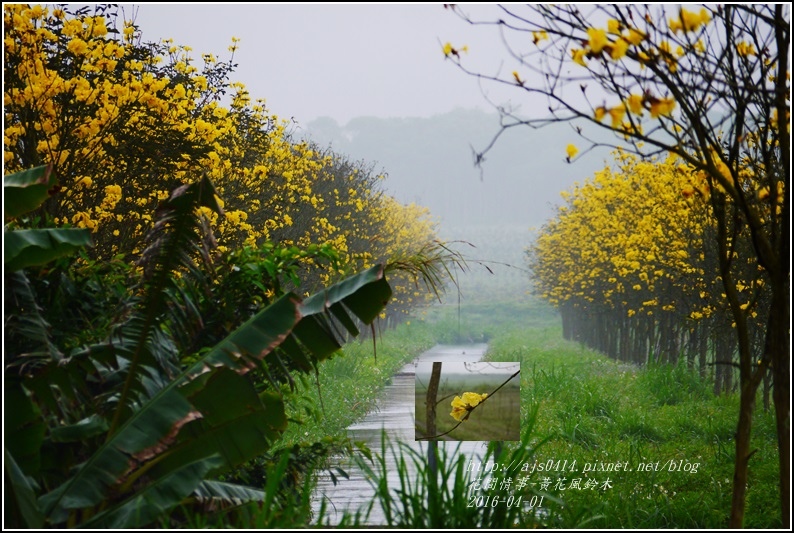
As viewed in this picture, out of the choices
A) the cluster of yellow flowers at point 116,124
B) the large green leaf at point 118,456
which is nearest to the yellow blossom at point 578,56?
the cluster of yellow flowers at point 116,124

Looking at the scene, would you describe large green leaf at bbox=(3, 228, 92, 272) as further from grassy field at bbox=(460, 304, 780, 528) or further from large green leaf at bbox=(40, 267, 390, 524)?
grassy field at bbox=(460, 304, 780, 528)

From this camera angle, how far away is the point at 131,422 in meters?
5.37

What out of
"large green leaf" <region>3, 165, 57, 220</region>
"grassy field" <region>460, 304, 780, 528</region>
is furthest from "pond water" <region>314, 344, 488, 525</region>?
"large green leaf" <region>3, 165, 57, 220</region>

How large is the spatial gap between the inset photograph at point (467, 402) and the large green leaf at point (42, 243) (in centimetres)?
293

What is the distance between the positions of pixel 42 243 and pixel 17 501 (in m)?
1.46

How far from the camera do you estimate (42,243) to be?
18.1ft

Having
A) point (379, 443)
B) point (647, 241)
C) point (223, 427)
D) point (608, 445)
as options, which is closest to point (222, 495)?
point (223, 427)

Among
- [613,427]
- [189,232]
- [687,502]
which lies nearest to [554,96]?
[189,232]

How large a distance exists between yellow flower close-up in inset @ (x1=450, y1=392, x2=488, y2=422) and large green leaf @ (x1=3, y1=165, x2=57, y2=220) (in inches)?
134

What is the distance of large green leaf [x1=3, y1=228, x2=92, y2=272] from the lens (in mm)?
5473

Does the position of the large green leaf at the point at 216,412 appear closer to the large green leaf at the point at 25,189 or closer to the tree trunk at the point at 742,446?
the large green leaf at the point at 25,189

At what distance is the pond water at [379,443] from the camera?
926 cm

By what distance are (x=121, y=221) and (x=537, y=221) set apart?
11250cm

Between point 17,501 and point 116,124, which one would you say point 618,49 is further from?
point 116,124
